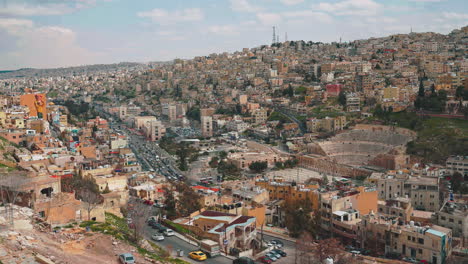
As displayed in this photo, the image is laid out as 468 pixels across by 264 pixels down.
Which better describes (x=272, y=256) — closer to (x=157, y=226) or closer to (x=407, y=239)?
(x=157, y=226)

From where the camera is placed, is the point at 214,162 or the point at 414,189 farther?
the point at 214,162

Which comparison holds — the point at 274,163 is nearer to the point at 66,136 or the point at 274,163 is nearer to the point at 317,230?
the point at 66,136

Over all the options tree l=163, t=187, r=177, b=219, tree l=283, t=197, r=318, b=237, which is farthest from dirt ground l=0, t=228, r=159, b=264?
tree l=283, t=197, r=318, b=237

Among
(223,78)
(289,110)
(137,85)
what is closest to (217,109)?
(289,110)

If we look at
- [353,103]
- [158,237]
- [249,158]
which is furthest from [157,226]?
[353,103]

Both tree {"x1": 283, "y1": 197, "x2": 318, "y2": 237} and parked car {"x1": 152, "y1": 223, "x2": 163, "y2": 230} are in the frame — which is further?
tree {"x1": 283, "y1": 197, "x2": 318, "y2": 237}

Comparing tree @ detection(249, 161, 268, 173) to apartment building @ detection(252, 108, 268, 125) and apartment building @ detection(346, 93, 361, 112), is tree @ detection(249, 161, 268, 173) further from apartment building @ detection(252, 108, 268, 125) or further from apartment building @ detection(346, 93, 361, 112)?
apartment building @ detection(252, 108, 268, 125)
